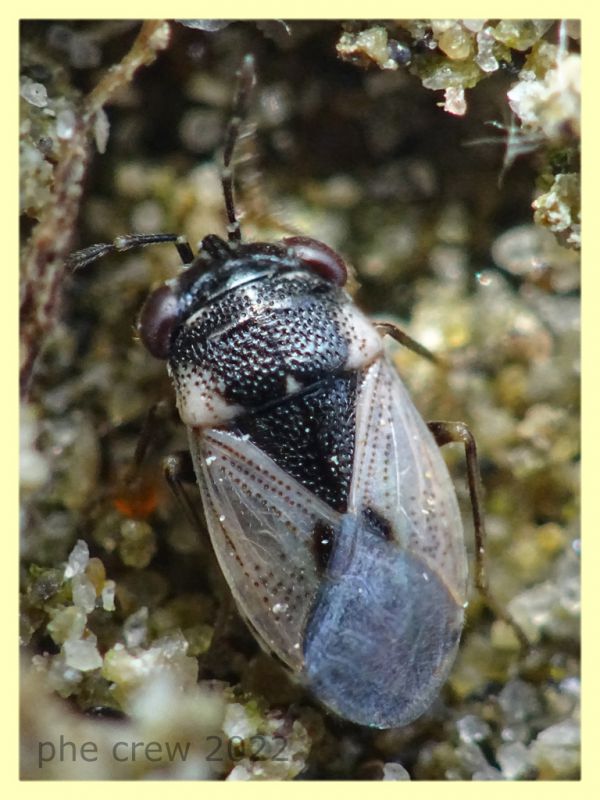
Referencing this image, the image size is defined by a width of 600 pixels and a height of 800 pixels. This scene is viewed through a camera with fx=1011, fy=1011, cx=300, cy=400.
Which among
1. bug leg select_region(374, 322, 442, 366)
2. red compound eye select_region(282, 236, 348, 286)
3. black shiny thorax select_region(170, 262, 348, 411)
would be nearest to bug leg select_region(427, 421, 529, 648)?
bug leg select_region(374, 322, 442, 366)

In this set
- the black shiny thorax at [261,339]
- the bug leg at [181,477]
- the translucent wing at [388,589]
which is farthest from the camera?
the bug leg at [181,477]

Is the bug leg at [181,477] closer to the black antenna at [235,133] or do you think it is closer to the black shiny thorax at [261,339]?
the black shiny thorax at [261,339]

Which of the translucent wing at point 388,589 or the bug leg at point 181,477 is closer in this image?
the translucent wing at point 388,589

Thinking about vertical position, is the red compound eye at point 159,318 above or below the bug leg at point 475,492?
above

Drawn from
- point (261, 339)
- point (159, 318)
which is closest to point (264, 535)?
point (261, 339)

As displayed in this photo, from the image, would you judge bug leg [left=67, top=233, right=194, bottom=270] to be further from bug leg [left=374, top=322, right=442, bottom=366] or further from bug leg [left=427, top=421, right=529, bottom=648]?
bug leg [left=427, top=421, right=529, bottom=648]

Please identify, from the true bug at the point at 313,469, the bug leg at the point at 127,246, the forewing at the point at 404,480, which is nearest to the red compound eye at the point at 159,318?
the true bug at the point at 313,469

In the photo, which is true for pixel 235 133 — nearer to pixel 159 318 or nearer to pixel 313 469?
pixel 159 318

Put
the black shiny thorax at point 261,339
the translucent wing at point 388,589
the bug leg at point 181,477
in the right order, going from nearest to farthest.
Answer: the translucent wing at point 388,589 → the black shiny thorax at point 261,339 → the bug leg at point 181,477
